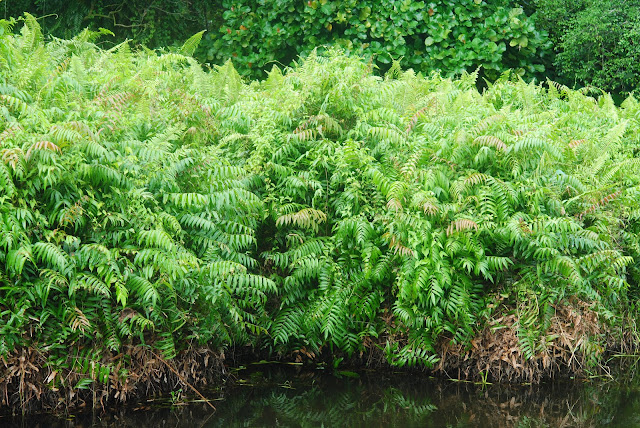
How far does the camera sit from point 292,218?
6.00 meters

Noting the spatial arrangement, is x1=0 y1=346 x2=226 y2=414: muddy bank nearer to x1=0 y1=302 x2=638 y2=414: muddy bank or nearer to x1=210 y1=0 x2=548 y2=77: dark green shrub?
x1=0 y1=302 x2=638 y2=414: muddy bank

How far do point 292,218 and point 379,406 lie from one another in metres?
1.79

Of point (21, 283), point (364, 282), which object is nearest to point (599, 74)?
point (364, 282)

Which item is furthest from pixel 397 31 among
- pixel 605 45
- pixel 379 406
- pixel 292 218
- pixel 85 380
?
pixel 85 380

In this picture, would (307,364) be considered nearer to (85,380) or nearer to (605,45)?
(85,380)

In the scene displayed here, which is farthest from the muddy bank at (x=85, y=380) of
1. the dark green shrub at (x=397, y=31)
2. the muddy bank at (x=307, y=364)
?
the dark green shrub at (x=397, y=31)

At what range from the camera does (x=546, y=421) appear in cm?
485

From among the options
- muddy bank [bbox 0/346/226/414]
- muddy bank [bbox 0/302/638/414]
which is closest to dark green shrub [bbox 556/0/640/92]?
muddy bank [bbox 0/302/638/414]

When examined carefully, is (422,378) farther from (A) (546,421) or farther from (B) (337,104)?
(B) (337,104)

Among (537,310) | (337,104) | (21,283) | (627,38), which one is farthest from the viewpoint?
(627,38)

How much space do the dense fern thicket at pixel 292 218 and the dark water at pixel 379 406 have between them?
0.98 ft

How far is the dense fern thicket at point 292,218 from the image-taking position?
4.72 m

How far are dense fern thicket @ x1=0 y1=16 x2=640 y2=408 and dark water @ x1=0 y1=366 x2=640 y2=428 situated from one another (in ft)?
0.98

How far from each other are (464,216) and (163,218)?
2.38 metres
